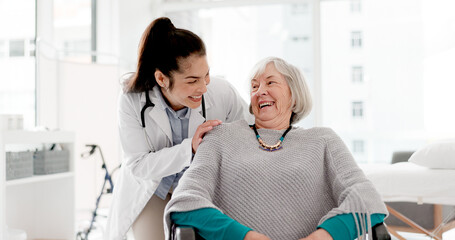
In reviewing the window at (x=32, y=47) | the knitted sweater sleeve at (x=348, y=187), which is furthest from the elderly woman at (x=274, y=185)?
the window at (x=32, y=47)

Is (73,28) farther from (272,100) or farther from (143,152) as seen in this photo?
(272,100)

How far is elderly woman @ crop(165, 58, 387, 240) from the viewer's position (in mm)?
1402

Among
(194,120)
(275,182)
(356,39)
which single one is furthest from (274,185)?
(356,39)

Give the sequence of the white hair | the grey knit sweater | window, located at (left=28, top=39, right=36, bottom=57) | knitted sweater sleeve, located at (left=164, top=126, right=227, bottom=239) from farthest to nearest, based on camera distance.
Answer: window, located at (left=28, top=39, right=36, bottom=57)
the white hair
the grey knit sweater
knitted sweater sleeve, located at (left=164, top=126, right=227, bottom=239)

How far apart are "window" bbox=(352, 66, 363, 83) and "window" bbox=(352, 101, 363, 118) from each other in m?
0.22

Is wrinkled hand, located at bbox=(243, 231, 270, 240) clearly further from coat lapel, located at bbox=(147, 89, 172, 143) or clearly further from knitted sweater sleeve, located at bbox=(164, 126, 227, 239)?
A: coat lapel, located at bbox=(147, 89, 172, 143)

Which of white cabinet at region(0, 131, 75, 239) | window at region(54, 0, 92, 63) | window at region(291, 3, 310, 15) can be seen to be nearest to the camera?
white cabinet at region(0, 131, 75, 239)

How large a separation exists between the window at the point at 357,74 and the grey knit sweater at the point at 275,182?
3109mm

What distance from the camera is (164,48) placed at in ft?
5.75

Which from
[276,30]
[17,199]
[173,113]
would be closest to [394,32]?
[276,30]

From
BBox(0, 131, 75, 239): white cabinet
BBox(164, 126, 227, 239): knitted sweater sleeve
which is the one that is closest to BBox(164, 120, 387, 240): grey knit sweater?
BBox(164, 126, 227, 239): knitted sweater sleeve

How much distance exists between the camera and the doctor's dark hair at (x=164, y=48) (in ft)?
5.66

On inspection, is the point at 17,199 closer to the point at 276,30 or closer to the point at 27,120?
the point at 27,120

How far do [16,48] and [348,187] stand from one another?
263 cm
